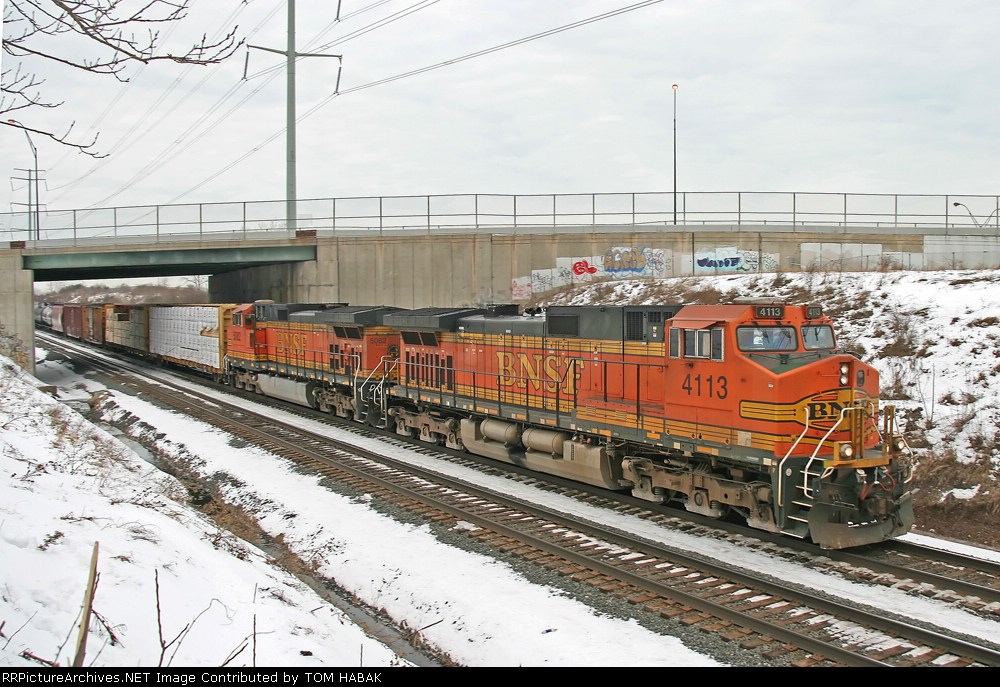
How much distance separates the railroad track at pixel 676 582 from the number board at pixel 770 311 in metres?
3.41

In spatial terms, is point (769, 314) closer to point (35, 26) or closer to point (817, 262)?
point (35, 26)

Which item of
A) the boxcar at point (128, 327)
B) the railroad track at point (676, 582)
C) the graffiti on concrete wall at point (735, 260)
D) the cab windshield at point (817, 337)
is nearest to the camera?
the railroad track at point (676, 582)

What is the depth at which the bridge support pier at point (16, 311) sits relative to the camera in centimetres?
3102

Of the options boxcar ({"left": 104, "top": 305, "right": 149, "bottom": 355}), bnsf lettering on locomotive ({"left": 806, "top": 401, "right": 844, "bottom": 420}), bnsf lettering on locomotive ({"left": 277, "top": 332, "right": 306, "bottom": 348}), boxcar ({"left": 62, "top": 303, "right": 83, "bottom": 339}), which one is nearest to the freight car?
bnsf lettering on locomotive ({"left": 806, "top": 401, "right": 844, "bottom": 420})

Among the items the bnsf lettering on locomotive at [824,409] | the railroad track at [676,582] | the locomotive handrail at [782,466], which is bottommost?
the railroad track at [676,582]

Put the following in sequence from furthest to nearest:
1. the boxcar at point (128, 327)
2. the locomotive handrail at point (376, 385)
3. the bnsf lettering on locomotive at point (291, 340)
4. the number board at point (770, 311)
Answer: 1. the boxcar at point (128, 327)
2. the bnsf lettering on locomotive at point (291, 340)
3. the locomotive handrail at point (376, 385)
4. the number board at point (770, 311)

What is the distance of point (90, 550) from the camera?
7.58m

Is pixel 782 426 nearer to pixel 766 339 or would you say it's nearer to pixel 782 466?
pixel 782 466

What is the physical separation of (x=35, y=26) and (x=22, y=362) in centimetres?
3093

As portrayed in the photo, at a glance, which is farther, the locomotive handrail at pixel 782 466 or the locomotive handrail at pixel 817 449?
the locomotive handrail at pixel 782 466

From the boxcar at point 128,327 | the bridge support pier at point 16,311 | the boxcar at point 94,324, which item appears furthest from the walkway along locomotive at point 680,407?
the boxcar at point 94,324

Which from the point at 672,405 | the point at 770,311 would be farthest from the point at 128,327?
the point at 770,311

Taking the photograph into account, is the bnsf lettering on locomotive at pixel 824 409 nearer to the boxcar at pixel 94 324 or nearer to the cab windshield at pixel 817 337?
the cab windshield at pixel 817 337
